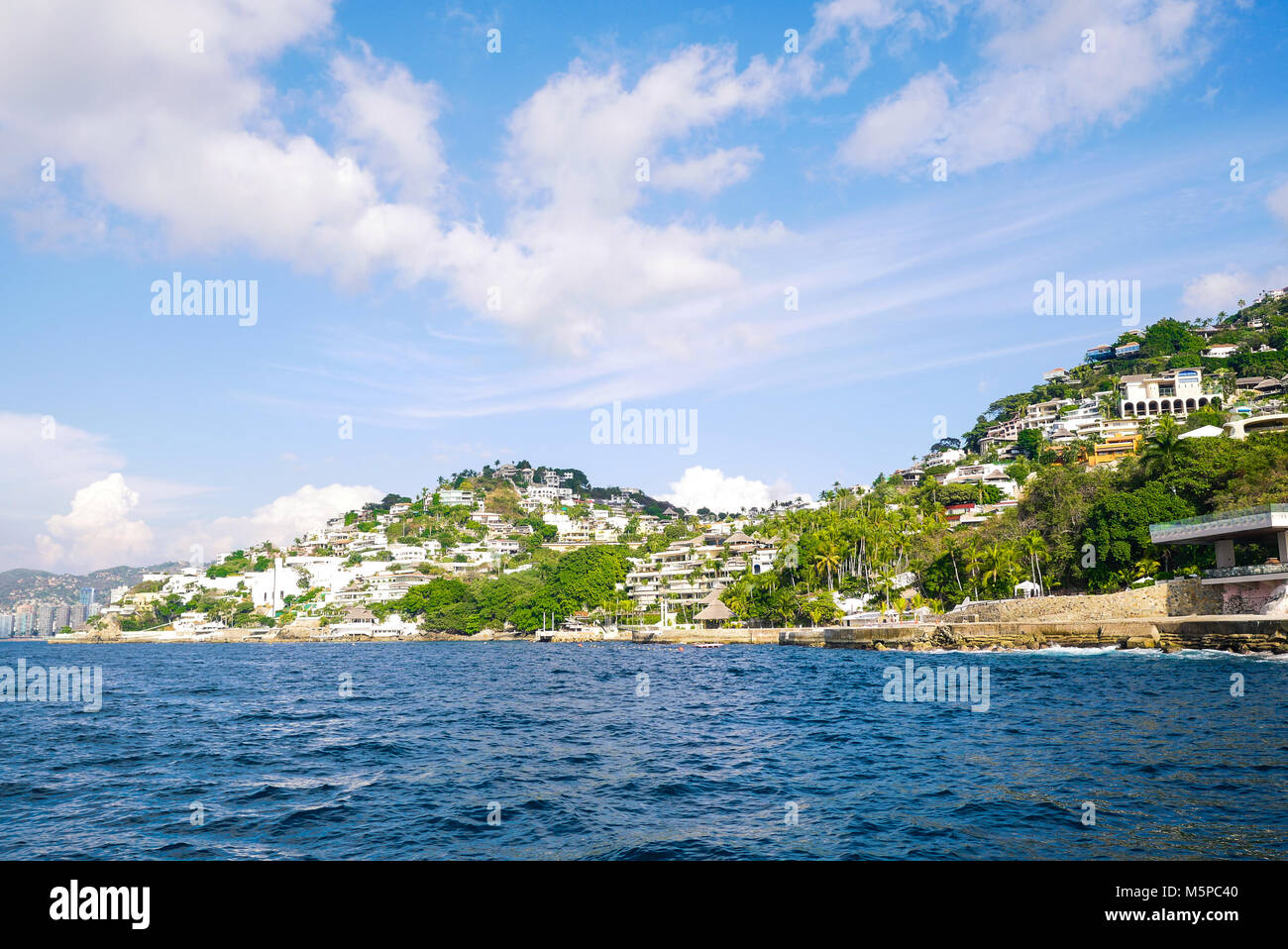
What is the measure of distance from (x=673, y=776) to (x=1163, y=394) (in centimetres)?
14290

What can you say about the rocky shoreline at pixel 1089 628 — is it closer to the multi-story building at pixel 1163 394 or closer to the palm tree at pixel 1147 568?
the palm tree at pixel 1147 568

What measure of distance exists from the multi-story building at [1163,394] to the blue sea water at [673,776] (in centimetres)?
11339

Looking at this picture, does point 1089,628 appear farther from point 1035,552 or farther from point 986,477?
point 986,477

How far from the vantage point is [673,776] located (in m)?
16.2

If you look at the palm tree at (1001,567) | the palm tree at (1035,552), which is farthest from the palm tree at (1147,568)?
the palm tree at (1001,567)

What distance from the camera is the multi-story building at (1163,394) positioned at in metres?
126

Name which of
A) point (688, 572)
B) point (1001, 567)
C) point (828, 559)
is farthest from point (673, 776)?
point (688, 572)

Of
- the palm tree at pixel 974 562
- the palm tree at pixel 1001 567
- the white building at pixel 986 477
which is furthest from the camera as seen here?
the white building at pixel 986 477

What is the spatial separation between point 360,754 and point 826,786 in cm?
1135

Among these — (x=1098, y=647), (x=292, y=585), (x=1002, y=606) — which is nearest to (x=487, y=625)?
(x=292, y=585)

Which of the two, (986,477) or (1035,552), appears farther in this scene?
(986,477)
